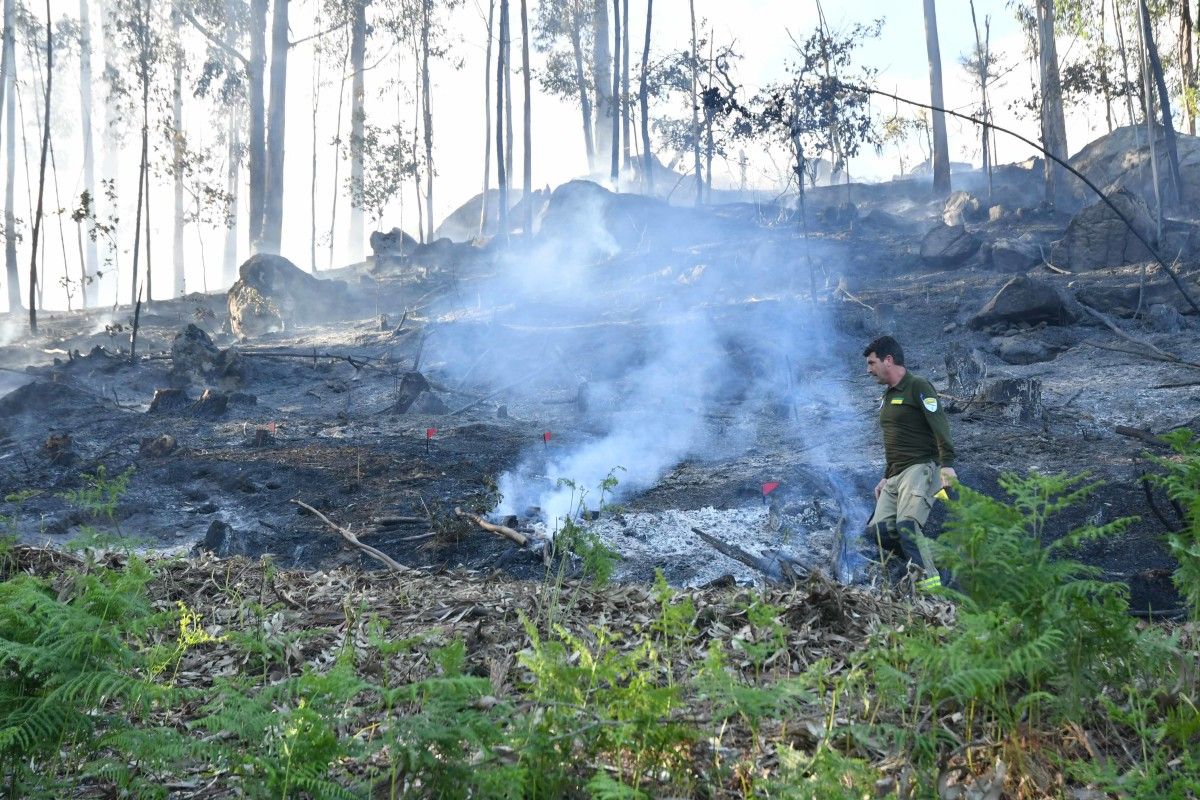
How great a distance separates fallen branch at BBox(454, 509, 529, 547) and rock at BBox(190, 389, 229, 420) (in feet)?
27.4

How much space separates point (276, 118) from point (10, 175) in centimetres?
1668

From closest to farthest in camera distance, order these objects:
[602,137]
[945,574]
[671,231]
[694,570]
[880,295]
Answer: [945,574]
[694,570]
[880,295]
[671,231]
[602,137]

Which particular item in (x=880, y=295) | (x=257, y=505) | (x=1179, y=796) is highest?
(x=880, y=295)

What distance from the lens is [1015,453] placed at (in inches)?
419

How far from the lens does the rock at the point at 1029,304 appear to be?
16.4 m


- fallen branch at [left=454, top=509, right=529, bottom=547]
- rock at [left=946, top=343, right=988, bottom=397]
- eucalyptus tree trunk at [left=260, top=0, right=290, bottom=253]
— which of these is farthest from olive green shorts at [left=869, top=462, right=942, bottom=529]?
eucalyptus tree trunk at [left=260, top=0, right=290, bottom=253]

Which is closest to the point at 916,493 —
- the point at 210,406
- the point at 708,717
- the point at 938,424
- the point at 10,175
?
the point at 938,424

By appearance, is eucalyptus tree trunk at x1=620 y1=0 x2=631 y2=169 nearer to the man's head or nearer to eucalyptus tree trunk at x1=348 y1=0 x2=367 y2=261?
eucalyptus tree trunk at x1=348 y1=0 x2=367 y2=261

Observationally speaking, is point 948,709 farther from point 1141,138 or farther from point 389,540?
point 1141,138

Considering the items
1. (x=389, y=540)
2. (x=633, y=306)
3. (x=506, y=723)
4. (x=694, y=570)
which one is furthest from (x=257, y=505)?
(x=633, y=306)

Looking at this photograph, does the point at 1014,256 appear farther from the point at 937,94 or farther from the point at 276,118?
the point at 276,118

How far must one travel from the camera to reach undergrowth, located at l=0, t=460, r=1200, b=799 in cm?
277

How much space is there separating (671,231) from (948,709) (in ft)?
86.9

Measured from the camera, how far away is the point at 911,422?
6734mm
